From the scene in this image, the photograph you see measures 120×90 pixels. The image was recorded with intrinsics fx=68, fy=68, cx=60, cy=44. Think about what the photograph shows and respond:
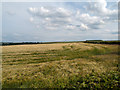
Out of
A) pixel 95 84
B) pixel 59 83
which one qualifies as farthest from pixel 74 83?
pixel 95 84

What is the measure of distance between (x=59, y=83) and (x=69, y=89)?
117 cm

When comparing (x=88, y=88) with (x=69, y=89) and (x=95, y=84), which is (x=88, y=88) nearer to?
(x=95, y=84)

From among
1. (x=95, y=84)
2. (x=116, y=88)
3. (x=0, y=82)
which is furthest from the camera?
(x=0, y=82)

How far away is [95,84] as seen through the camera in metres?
6.31

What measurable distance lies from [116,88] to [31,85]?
7535mm

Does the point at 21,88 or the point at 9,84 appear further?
the point at 9,84

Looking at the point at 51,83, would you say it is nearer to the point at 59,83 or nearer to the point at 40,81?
the point at 59,83

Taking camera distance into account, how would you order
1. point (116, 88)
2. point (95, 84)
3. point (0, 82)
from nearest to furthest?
point (116, 88) < point (95, 84) < point (0, 82)

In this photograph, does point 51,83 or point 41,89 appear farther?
point 51,83

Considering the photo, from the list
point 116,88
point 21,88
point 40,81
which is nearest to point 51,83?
point 40,81

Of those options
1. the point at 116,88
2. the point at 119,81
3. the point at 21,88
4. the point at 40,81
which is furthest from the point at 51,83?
the point at 119,81

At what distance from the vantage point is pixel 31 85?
6.45 metres

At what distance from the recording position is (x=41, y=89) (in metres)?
5.92

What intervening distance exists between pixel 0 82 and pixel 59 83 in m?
5.97
